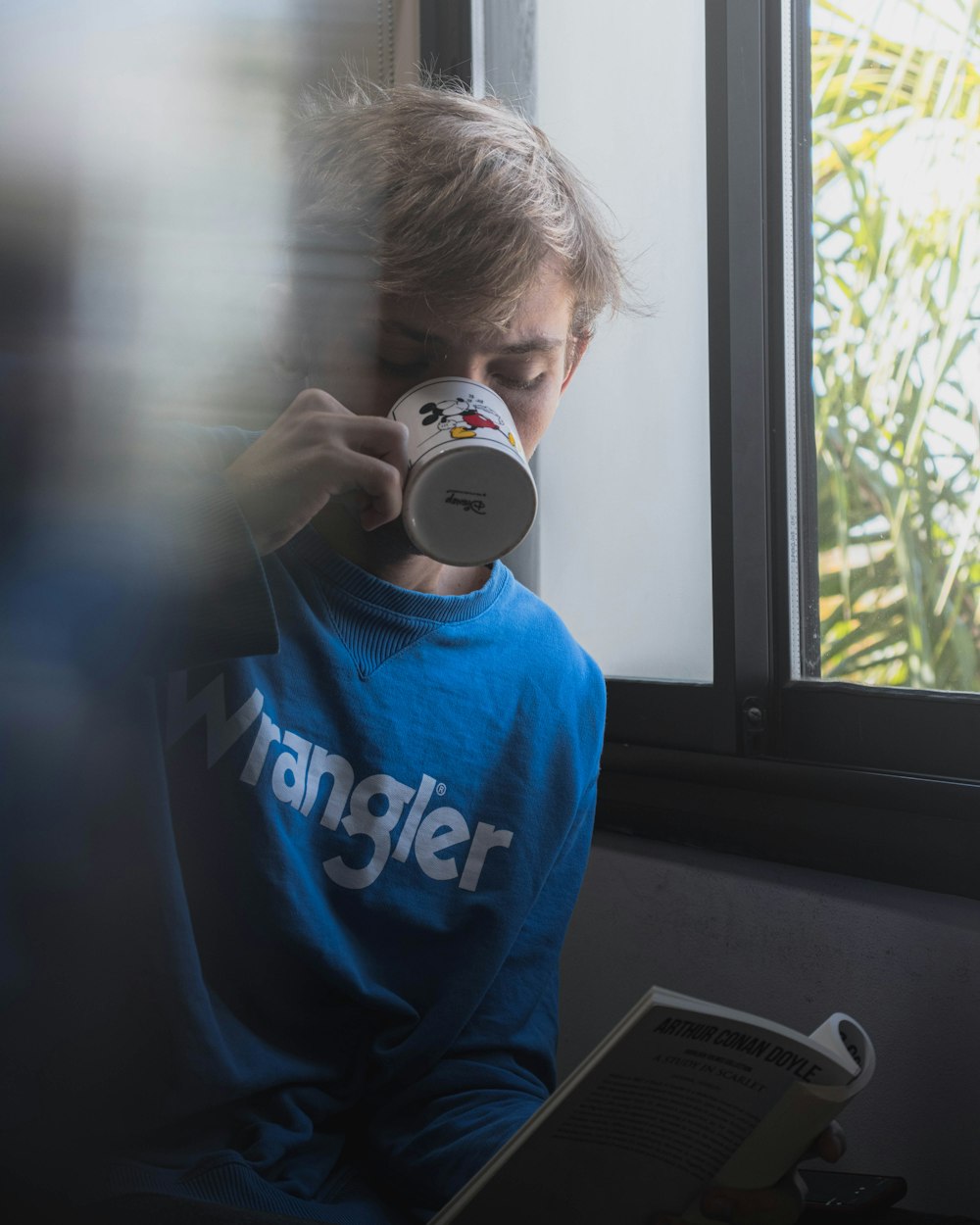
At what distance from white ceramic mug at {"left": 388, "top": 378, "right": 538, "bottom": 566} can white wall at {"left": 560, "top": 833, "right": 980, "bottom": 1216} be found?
0.46 metres

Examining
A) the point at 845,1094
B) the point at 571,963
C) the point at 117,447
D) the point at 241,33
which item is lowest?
the point at 571,963

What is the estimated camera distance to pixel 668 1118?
1.79ft

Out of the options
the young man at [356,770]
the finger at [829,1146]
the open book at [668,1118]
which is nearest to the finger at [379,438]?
the young man at [356,770]

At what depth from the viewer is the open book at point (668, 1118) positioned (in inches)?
19.6

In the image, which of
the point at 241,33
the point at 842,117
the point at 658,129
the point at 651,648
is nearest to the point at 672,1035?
the point at 651,648

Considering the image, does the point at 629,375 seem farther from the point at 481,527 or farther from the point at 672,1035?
the point at 672,1035

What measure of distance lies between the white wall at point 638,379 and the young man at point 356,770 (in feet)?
0.95

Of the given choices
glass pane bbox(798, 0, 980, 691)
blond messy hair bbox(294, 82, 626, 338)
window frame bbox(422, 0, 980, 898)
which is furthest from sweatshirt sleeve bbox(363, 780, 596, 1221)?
blond messy hair bbox(294, 82, 626, 338)

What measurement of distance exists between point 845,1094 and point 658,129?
3.39ft

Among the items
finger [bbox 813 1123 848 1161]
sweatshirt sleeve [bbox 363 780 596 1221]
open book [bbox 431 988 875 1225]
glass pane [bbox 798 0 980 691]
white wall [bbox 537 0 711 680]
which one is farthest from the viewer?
white wall [bbox 537 0 711 680]

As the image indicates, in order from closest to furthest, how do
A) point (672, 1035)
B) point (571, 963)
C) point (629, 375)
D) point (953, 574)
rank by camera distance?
point (672, 1035)
point (953, 574)
point (571, 963)
point (629, 375)

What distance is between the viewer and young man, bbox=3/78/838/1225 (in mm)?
668

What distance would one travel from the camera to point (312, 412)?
26.6 inches

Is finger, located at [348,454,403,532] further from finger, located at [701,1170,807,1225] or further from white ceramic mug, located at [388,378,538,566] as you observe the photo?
finger, located at [701,1170,807,1225]
